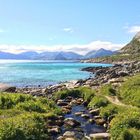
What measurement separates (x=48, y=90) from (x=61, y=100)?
16.2 metres

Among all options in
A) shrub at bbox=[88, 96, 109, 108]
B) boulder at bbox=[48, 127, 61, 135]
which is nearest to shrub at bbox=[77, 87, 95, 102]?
shrub at bbox=[88, 96, 109, 108]

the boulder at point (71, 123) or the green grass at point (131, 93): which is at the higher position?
the green grass at point (131, 93)

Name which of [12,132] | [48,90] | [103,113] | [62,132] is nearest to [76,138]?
[62,132]

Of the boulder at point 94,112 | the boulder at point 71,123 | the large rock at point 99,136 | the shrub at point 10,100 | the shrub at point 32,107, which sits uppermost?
the shrub at point 10,100

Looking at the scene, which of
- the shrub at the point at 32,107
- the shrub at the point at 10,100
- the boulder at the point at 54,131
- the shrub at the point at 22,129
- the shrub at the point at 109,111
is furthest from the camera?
the shrub at the point at 10,100

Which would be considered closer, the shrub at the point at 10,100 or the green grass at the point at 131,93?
the shrub at the point at 10,100

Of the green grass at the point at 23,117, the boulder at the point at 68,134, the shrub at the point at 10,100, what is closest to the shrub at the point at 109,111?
the green grass at the point at 23,117

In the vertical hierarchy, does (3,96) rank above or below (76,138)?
above

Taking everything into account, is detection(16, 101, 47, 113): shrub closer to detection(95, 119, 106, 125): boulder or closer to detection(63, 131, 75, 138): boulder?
detection(95, 119, 106, 125): boulder

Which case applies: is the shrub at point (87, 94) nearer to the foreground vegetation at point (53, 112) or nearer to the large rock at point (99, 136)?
the foreground vegetation at point (53, 112)

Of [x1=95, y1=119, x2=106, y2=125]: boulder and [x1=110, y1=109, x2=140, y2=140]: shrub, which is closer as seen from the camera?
[x1=110, y1=109, x2=140, y2=140]: shrub

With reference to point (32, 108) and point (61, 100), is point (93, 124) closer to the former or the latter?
point (32, 108)

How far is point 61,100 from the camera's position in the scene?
5269 centimetres

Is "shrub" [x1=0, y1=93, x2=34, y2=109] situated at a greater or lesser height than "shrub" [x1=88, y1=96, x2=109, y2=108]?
greater
